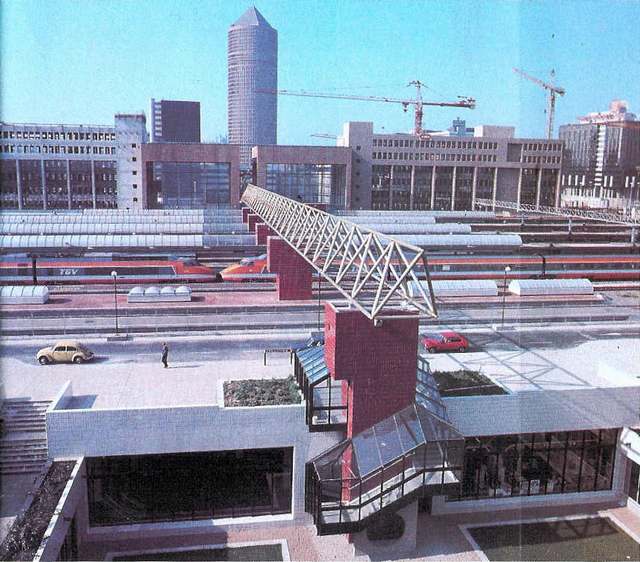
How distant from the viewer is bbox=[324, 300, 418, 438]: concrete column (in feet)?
46.2

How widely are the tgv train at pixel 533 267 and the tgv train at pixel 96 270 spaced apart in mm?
2219

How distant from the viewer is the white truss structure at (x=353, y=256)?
1356 centimetres

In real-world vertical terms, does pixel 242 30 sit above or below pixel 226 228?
above

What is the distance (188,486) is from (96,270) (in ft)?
76.5

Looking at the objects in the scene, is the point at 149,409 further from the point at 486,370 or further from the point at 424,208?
the point at 424,208

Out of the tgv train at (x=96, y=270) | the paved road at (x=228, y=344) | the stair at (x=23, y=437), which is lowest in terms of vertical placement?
the stair at (x=23, y=437)

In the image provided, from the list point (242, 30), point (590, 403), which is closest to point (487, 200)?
point (590, 403)

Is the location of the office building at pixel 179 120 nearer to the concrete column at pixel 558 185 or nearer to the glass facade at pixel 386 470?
the concrete column at pixel 558 185

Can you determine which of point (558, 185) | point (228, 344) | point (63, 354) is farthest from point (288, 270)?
point (558, 185)

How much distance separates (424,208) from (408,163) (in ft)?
A: 19.5

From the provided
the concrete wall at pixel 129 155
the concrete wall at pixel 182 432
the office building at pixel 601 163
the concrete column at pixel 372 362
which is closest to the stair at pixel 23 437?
the concrete wall at pixel 182 432

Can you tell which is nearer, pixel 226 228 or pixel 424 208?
pixel 226 228

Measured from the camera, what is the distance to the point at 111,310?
29.2m

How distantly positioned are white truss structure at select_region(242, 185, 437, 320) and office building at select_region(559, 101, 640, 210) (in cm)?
1375
